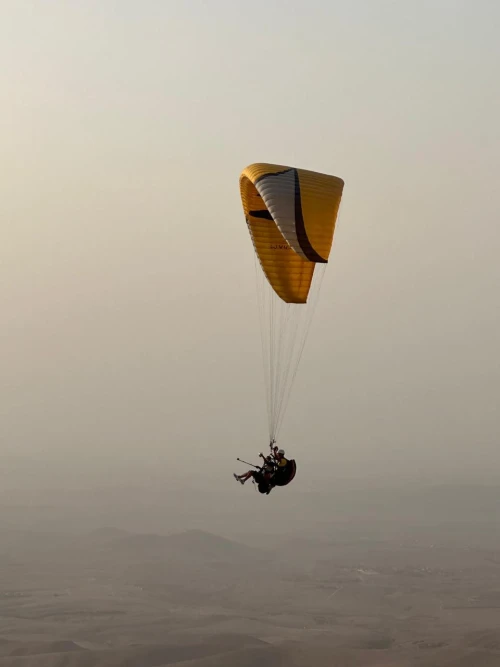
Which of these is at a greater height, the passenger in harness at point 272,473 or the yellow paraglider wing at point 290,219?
the yellow paraglider wing at point 290,219

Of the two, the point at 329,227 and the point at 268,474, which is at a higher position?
the point at 329,227

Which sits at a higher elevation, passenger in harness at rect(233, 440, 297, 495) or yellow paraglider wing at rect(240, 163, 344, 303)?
yellow paraglider wing at rect(240, 163, 344, 303)

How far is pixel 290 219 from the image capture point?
40.9 meters

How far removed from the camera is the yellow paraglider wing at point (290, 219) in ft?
135

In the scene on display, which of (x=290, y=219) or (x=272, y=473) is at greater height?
(x=290, y=219)

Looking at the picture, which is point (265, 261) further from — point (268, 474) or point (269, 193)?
point (268, 474)

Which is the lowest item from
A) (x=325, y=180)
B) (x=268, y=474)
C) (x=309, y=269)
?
(x=268, y=474)

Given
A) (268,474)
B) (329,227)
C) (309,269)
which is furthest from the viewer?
(309,269)

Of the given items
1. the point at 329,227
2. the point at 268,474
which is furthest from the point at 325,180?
the point at 268,474

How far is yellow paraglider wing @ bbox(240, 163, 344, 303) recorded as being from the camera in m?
41.0

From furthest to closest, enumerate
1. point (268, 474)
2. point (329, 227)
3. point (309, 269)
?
point (309, 269), point (329, 227), point (268, 474)

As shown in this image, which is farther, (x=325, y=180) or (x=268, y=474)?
(x=325, y=180)

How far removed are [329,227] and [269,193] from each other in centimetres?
341

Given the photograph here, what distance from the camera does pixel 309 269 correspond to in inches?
1789
